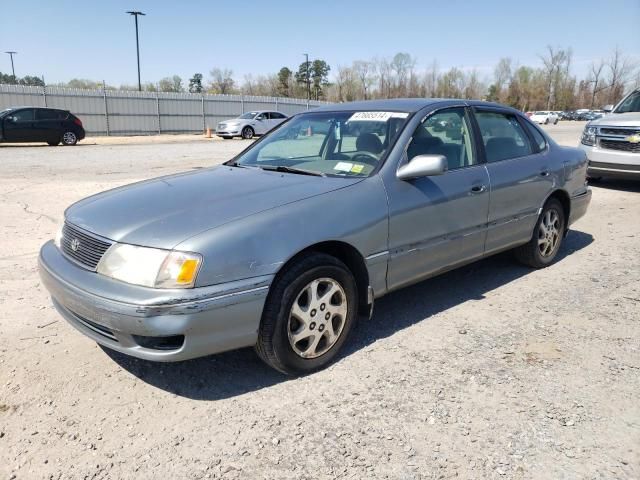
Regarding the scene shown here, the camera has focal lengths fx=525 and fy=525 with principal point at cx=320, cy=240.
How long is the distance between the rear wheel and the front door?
20365mm

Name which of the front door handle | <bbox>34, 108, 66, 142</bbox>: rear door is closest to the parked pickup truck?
the front door handle

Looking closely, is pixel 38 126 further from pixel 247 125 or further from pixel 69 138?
pixel 247 125

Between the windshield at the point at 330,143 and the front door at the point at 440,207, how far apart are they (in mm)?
220

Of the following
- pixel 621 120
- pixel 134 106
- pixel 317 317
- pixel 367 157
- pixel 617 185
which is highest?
pixel 134 106

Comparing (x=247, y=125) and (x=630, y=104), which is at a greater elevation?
(x=630, y=104)

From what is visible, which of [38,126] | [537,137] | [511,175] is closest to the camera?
[511,175]

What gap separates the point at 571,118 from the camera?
75250 mm

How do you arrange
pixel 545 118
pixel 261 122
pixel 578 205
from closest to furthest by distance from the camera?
pixel 578 205, pixel 261 122, pixel 545 118

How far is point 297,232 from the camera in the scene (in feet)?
9.63

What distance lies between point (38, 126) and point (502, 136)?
65.2 feet

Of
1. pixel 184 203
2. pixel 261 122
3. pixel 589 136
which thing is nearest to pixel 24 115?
pixel 261 122

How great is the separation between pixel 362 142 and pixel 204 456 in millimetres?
2348

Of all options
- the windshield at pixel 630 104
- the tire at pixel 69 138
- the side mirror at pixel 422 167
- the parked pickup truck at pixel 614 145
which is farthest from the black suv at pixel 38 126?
the side mirror at pixel 422 167

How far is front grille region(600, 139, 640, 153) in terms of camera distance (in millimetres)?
9031
